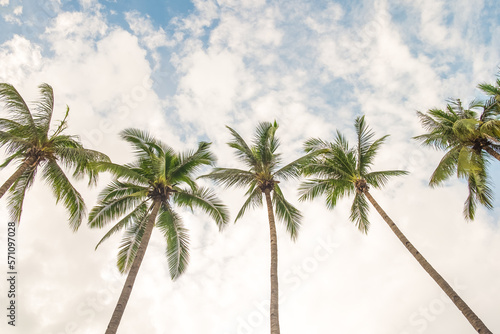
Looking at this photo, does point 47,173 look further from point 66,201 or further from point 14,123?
point 14,123

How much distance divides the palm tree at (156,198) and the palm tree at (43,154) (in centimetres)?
122

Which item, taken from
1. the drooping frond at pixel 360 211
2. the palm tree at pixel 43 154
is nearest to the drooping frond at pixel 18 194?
Result: the palm tree at pixel 43 154

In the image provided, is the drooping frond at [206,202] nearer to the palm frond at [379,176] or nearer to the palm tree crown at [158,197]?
the palm tree crown at [158,197]

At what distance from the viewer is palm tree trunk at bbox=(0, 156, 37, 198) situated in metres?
11.5

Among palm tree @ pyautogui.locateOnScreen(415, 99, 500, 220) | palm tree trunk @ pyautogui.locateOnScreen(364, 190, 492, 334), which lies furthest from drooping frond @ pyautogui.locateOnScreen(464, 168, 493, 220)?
palm tree trunk @ pyautogui.locateOnScreen(364, 190, 492, 334)

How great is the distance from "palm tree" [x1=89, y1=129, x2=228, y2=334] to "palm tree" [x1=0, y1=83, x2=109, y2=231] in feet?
4.01

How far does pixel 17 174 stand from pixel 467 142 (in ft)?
67.0

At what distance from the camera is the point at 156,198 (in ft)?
47.3

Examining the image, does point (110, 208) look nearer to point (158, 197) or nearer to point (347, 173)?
point (158, 197)

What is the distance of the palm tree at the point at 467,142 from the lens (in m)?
14.1

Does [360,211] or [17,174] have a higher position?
[17,174]

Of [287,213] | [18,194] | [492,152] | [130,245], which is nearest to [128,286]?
[130,245]

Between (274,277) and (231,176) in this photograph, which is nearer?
(274,277)

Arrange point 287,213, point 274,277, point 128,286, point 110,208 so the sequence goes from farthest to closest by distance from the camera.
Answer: point 287,213
point 110,208
point 274,277
point 128,286
